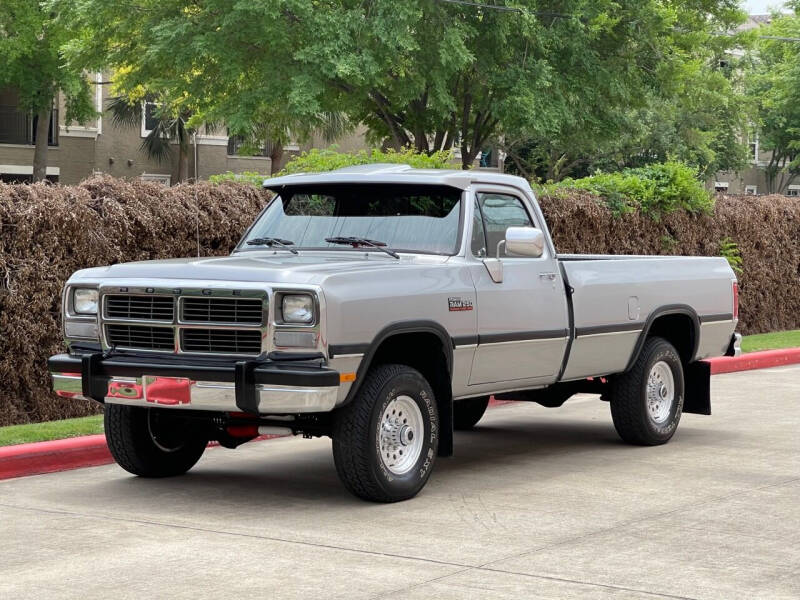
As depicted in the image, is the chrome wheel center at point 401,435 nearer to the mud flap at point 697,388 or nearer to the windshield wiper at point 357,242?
the windshield wiper at point 357,242

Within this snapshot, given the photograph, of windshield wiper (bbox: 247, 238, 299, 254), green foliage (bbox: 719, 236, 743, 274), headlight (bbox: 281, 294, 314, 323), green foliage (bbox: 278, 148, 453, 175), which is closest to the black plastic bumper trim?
headlight (bbox: 281, 294, 314, 323)

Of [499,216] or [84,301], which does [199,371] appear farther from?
[499,216]

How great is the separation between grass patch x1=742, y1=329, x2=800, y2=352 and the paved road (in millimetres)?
8538

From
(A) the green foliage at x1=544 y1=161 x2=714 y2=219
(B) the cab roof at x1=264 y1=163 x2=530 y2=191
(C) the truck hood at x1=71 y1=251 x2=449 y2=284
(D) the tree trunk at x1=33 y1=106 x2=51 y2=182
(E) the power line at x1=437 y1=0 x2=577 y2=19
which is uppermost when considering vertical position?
(E) the power line at x1=437 y1=0 x2=577 y2=19

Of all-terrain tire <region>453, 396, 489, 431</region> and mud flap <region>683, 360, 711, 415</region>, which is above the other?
mud flap <region>683, 360, 711, 415</region>

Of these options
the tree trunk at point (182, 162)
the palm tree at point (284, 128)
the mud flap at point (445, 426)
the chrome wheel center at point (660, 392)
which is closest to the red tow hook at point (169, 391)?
the mud flap at point (445, 426)

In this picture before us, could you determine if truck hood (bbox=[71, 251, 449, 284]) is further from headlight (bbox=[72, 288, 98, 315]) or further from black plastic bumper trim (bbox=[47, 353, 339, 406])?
black plastic bumper trim (bbox=[47, 353, 339, 406])

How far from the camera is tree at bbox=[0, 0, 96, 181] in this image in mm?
37875

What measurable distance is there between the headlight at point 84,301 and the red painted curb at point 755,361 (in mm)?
10283

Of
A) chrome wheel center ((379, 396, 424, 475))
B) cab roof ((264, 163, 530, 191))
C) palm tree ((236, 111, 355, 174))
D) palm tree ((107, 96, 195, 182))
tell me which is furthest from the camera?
palm tree ((107, 96, 195, 182))

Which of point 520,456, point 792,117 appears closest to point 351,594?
point 520,456

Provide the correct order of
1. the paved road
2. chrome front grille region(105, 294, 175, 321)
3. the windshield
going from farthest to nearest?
the windshield, chrome front grille region(105, 294, 175, 321), the paved road

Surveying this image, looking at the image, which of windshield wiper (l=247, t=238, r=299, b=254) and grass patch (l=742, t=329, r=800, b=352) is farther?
grass patch (l=742, t=329, r=800, b=352)

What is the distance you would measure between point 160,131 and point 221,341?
38993mm
